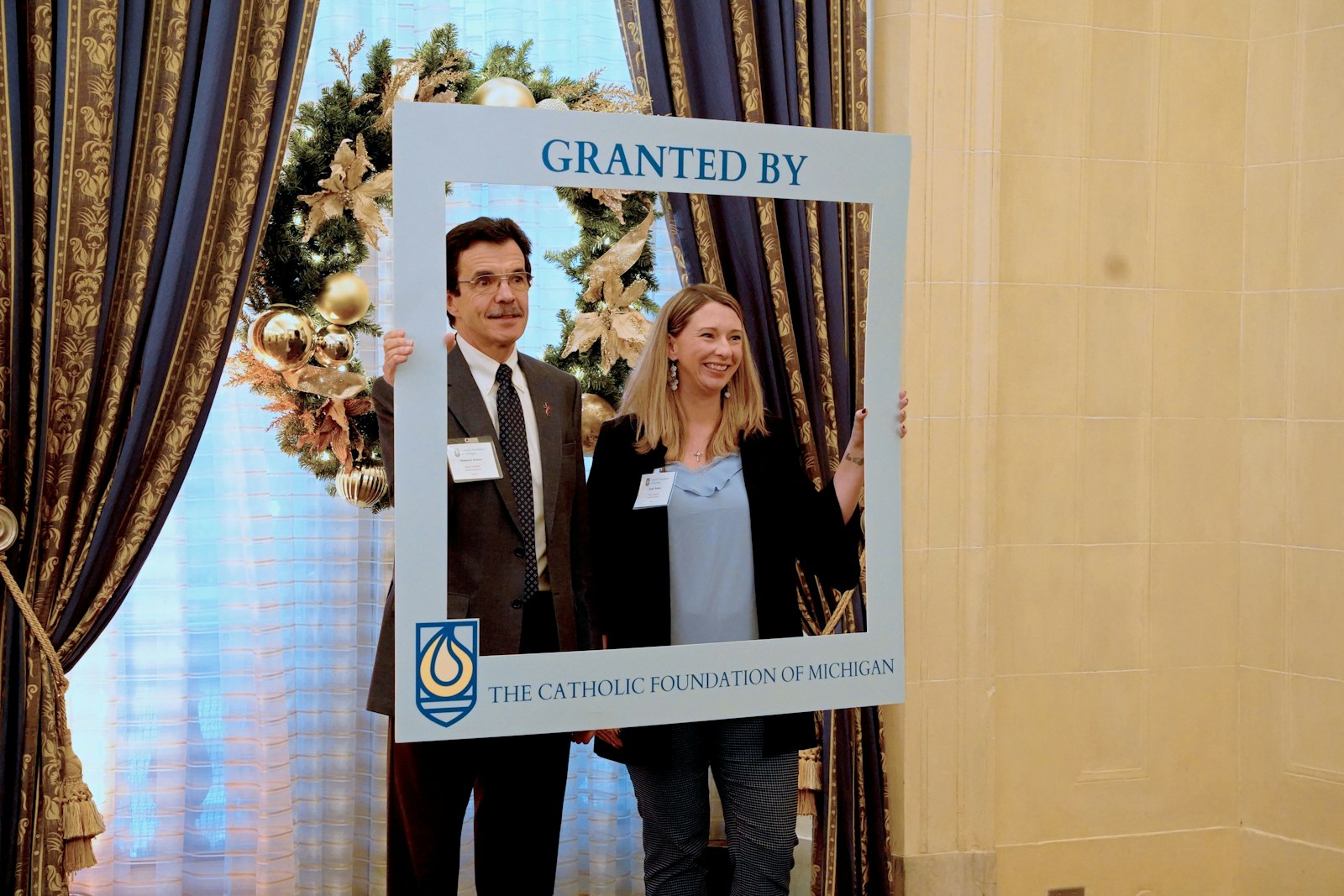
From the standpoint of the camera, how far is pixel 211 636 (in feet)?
9.77

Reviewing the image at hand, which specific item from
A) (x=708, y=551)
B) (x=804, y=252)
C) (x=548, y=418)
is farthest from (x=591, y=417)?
(x=804, y=252)

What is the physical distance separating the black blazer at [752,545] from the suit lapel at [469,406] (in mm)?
172

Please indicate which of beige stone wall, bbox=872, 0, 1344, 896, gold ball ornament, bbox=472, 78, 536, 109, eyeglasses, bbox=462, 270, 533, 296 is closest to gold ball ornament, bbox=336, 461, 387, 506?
eyeglasses, bbox=462, 270, 533, 296

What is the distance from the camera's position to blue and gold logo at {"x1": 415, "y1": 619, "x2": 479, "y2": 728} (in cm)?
205

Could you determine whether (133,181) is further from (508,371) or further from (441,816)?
(441,816)

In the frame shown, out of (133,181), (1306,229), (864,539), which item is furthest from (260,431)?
(1306,229)

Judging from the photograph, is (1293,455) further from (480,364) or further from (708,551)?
(480,364)

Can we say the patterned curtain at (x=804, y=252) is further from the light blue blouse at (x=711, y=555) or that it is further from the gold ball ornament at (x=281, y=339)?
the gold ball ornament at (x=281, y=339)

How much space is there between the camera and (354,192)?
2.47 meters

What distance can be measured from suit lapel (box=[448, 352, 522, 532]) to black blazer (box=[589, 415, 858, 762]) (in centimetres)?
17

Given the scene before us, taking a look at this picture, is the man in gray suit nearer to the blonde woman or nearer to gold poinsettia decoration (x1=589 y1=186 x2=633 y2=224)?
the blonde woman

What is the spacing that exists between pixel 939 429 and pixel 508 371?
136 cm

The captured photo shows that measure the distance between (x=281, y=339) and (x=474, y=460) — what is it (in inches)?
24.4

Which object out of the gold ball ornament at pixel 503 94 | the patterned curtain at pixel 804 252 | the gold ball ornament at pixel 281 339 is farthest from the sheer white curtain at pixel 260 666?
the gold ball ornament at pixel 503 94
